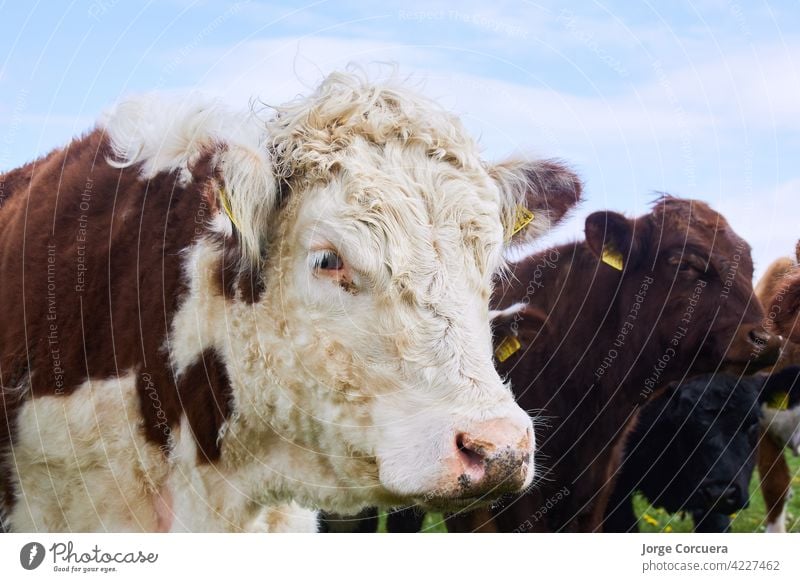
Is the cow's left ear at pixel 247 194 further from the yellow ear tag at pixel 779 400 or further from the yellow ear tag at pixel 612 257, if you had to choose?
the yellow ear tag at pixel 779 400

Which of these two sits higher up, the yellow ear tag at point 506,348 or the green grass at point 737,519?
the yellow ear tag at point 506,348

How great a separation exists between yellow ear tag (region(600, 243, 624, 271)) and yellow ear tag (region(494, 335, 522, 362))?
0.88m

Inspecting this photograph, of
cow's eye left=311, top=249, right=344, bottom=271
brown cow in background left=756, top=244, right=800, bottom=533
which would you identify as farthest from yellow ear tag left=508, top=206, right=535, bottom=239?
brown cow in background left=756, top=244, right=800, bottom=533

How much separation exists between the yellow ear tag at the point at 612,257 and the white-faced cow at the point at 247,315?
2523 millimetres

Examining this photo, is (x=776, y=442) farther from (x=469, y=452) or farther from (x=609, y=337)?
(x=469, y=452)

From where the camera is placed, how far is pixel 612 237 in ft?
20.1

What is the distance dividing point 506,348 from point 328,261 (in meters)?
2.55

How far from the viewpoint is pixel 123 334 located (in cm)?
373

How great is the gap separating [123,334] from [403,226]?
1250mm

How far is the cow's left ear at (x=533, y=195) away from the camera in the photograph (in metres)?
4.28

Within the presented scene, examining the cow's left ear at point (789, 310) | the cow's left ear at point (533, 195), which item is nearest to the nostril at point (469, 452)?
the cow's left ear at point (533, 195)

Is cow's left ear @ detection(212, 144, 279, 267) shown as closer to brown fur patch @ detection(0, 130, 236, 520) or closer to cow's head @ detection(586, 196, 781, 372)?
brown fur patch @ detection(0, 130, 236, 520)

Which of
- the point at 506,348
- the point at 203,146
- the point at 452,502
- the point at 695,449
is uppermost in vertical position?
the point at 203,146

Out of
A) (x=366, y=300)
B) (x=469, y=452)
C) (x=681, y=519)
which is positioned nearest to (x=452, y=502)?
(x=469, y=452)
